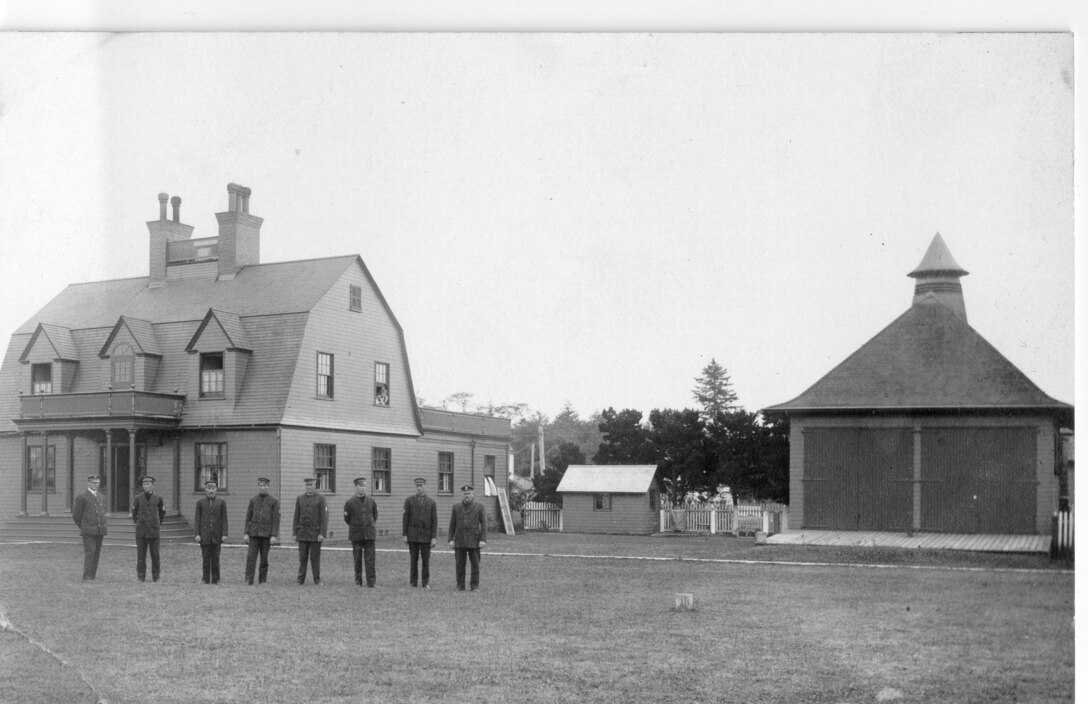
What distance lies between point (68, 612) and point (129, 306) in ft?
56.2

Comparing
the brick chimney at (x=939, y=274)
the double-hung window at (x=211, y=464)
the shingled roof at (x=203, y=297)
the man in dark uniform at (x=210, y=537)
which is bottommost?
the man in dark uniform at (x=210, y=537)

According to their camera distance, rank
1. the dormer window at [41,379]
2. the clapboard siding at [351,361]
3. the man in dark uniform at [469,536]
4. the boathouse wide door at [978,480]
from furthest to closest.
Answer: the dormer window at [41,379], the clapboard siding at [351,361], the boathouse wide door at [978,480], the man in dark uniform at [469,536]

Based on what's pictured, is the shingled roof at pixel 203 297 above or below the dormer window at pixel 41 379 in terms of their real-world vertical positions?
above

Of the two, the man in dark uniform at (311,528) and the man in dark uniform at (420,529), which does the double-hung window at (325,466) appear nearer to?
the man in dark uniform at (311,528)

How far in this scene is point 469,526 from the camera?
16.5 metres

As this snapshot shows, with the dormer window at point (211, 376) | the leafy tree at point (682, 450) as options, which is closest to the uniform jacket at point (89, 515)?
the dormer window at point (211, 376)

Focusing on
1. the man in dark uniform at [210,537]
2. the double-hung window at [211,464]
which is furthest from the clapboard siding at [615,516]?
the man in dark uniform at [210,537]

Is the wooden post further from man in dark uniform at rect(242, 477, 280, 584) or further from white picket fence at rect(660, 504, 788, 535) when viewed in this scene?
white picket fence at rect(660, 504, 788, 535)

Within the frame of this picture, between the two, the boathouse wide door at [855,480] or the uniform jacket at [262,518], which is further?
the boathouse wide door at [855,480]

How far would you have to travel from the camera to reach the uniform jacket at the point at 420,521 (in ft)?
55.2

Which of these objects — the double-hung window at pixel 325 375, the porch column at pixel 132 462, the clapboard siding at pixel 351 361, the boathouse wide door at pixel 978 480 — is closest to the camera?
the boathouse wide door at pixel 978 480

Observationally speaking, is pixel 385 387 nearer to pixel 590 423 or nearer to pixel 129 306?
pixel 129 306

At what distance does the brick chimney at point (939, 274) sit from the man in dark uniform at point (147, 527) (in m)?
12.4

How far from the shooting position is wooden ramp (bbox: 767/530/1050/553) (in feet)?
65.5
